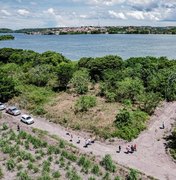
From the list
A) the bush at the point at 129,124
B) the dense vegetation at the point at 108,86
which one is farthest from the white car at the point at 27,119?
the bush at the point at 129,124

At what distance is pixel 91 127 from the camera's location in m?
43.4

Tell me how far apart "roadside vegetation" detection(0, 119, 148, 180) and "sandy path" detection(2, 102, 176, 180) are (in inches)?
72.2

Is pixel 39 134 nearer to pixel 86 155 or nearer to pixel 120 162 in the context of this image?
pixel 86 155

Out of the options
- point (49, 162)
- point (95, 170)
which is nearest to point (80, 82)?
point (49, 162)

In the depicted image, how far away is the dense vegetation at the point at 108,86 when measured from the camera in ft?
158

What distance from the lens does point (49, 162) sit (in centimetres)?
3369

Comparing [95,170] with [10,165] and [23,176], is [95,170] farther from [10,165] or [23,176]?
[10,165]

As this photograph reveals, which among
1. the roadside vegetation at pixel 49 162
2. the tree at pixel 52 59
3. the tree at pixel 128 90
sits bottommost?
the roadside vegetation at pixel 49 162

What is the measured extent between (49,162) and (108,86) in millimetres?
26199

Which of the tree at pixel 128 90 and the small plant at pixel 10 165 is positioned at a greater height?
the tree at pixel 128 90

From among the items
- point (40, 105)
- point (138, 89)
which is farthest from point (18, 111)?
point (138, 89)

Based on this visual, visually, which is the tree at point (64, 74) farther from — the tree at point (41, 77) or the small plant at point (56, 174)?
the small plant at point (56, 174)

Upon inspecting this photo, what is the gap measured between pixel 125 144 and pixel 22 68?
4430 centimetres

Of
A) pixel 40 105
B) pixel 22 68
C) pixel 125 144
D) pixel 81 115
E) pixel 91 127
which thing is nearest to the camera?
pixel 125 144
